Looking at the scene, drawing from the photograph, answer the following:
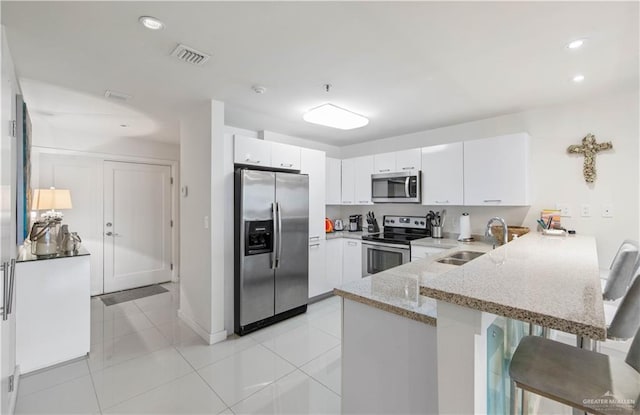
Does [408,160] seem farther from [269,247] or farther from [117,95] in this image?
[117,95]

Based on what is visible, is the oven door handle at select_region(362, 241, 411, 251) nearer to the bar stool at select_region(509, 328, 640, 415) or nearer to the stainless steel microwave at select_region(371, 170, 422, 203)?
the stainless steel microwave at select_region(371, 170, 422, 203)

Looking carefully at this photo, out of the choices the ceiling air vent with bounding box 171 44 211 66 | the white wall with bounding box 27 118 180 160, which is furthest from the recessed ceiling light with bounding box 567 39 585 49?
the white wall with bounding box 27 118 180 160

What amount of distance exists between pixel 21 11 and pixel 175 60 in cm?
76

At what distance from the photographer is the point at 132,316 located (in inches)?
138

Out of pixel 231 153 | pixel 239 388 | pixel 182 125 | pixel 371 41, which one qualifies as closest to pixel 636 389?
pixel 371 41

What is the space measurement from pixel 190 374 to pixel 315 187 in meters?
2.43

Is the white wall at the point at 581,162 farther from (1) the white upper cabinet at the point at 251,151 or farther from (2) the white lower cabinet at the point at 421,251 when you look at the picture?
(1) the white upper cabinet at the point at 251,151

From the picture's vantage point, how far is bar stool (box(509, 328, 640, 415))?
1.00m

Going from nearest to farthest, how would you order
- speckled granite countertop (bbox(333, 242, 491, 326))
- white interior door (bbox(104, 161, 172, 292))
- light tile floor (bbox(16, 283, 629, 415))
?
speckled granite countertop (bbox(333, 242, 491, 326)), light tile floor (bbox(16, 283, 629, 415)), white interior door (bbox(104, 161, 172, 292))

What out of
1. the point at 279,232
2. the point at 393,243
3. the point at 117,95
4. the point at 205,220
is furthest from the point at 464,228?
the point at 117,95

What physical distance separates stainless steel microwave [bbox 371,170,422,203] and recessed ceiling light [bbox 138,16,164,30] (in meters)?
3.02

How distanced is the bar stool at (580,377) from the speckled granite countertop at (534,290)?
311mm

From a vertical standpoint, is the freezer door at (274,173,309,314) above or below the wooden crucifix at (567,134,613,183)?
below

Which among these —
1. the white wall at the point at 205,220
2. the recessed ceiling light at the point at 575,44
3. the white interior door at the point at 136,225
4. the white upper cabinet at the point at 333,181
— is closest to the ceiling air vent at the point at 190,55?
the white wall at the point at 205,220
